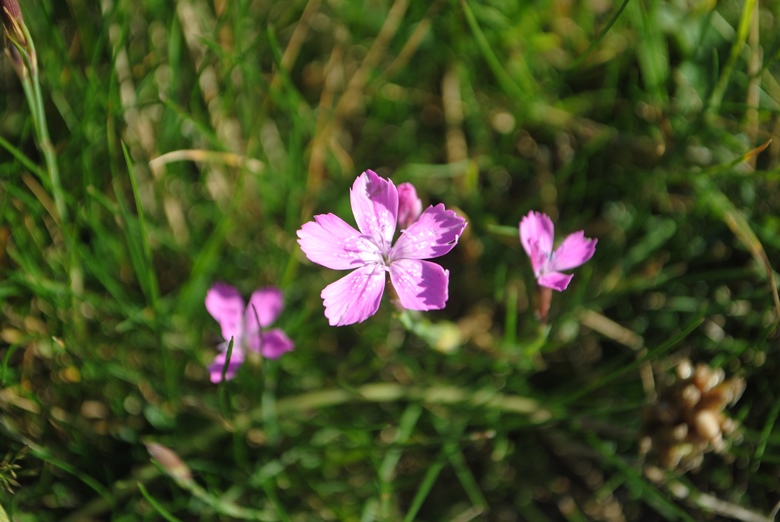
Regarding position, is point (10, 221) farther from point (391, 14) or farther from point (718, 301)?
point (718, 301)

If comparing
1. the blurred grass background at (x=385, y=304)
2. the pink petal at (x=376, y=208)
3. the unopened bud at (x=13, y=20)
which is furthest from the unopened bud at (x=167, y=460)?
the unopened bud at (x=13, y=20)

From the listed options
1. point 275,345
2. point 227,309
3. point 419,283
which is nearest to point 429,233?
point 419,283

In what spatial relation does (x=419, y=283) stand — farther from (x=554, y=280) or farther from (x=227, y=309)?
(x=227, y=309)

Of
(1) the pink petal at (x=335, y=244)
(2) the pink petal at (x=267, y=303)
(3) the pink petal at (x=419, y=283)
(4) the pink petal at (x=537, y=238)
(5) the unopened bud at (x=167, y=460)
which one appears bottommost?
(5) the unopened bud at (x=167, y=460)

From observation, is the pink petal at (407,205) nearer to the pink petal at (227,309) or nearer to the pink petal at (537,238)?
the pink petal at (537,238)

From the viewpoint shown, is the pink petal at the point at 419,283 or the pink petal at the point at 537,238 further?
the pink petal at the point at 537,238

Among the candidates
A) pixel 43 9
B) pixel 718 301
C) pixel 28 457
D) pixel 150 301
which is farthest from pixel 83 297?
pixel 718 301

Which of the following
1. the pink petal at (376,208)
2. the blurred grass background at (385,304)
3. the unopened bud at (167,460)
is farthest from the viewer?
the blurred grass background at (385,304)

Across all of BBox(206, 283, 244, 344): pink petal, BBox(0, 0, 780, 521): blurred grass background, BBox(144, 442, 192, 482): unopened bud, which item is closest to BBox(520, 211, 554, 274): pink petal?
BBox(0, 0, 780, 521): blurred grass background
